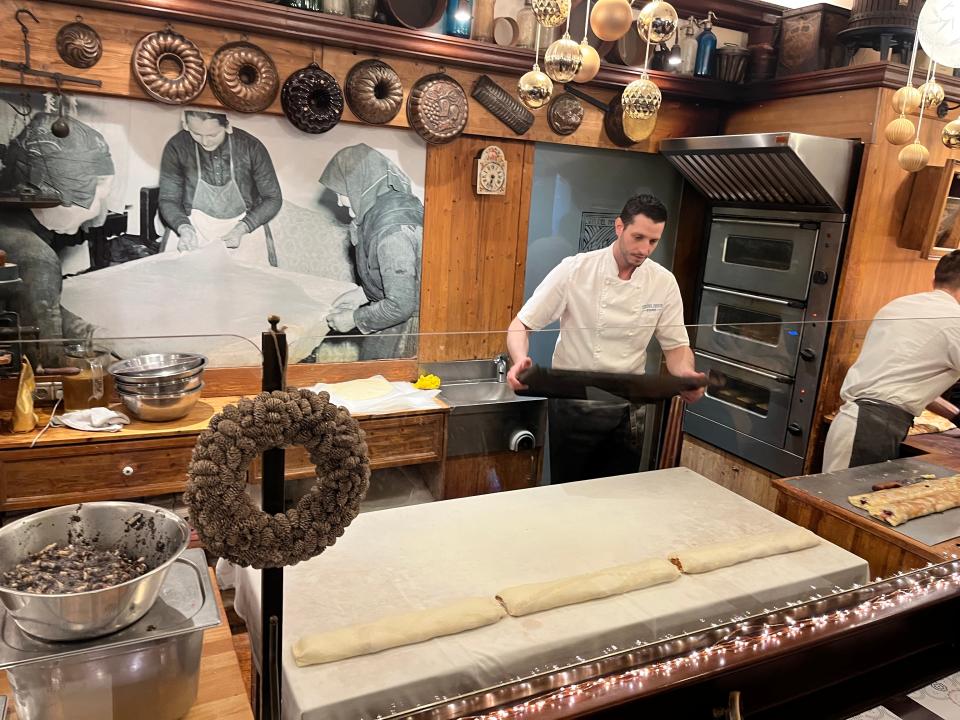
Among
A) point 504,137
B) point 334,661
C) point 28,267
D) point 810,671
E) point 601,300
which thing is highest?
point 504,137

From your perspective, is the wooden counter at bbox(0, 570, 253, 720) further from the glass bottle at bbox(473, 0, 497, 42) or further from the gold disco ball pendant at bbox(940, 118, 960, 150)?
the glass bottle at bbox(473, 0, 497, 42)

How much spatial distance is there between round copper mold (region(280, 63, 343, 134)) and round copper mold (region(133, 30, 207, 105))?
337 millimetres

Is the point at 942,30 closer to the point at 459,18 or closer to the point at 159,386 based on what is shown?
the point at 459,18

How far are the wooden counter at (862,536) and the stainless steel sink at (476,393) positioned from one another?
0.72 metres

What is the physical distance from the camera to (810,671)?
4.43ft

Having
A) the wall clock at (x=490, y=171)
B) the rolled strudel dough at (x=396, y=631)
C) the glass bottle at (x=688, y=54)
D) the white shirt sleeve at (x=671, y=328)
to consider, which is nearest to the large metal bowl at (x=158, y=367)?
the rolled strudel dough at (x=396, y=631)

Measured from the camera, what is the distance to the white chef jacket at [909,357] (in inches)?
72.2

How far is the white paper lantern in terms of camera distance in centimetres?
190

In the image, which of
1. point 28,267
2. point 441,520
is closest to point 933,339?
point 441,520

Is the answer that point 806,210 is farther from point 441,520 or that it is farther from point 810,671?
point 441,520

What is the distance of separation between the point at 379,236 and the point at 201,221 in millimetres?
777

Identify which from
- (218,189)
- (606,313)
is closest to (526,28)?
(218,189)

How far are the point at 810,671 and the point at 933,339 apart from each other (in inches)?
40.6

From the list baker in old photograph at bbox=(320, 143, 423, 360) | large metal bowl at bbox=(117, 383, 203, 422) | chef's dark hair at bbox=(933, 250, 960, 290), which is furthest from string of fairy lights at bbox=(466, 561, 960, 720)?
baker in old photograph at bbox=(320, 143, 423, 360)
